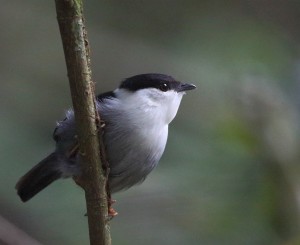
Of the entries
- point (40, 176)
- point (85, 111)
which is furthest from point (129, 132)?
point (85, 111)

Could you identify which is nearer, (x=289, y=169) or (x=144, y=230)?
(x=289, y=169)

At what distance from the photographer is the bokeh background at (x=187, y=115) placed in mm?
4102

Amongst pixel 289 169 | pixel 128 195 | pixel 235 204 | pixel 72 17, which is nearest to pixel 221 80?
pixel 128 195

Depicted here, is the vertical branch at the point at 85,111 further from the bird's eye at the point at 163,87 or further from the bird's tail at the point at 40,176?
the bird's eye at the point at 163,87

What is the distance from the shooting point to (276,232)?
3830 millimetres

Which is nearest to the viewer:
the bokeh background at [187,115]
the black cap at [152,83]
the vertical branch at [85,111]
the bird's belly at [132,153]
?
the vertical branch at [85,111]

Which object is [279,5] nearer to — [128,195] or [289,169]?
[128,195]

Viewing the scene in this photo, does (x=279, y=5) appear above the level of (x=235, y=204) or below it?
above

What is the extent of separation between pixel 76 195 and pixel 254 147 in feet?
5.43

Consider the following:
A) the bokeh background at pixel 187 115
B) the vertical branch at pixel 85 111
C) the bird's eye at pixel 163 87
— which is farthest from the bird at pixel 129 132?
the vertical branch at pixel 85 111

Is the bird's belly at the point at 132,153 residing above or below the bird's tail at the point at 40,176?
above

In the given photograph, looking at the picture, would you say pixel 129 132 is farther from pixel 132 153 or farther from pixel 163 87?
pixel 163 87

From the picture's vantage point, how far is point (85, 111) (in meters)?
3.12

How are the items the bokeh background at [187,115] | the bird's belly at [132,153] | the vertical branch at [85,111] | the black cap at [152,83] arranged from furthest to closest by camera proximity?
the black cap at [152,83] < the bokeh background at [187,115] < the bird's belly at [132,153] < the vertical branch at [85,111]
